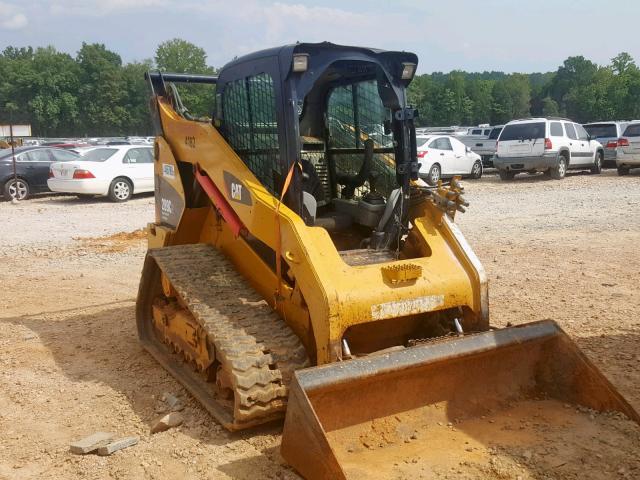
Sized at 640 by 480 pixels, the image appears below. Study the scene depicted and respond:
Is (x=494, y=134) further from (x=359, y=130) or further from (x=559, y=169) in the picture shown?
(x=359, y=130)

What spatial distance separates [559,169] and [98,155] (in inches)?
517

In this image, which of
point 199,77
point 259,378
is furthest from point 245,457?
point 199,77

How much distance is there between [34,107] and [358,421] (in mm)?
82329

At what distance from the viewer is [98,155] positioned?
60.5 feet

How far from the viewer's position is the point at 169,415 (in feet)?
15.3

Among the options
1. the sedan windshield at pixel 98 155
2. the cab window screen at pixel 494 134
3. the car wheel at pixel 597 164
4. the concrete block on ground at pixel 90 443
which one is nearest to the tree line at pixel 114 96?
the cab window screen at pixel 494 134

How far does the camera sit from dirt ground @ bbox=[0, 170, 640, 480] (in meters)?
4.07

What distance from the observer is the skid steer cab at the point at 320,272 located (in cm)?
427

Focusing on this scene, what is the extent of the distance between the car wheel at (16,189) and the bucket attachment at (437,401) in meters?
16.5

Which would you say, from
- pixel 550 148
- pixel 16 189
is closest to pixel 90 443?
pixel 16 189

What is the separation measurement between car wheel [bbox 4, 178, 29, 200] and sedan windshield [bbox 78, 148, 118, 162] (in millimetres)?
1814

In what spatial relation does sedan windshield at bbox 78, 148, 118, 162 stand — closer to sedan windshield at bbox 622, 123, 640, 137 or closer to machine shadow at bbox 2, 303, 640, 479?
machine shadow at bbox 2, 303, 640, 479

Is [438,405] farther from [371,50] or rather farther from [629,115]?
[629,115]

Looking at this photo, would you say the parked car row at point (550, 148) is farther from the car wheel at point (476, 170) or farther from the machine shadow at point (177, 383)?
the machine shadow at point (177, 383)
